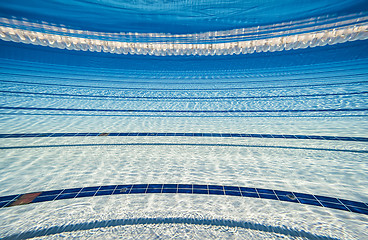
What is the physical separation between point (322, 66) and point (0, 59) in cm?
1382

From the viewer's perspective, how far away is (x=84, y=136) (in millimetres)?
3105

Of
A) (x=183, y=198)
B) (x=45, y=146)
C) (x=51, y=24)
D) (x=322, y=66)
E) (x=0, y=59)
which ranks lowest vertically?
(x=183, y=198)

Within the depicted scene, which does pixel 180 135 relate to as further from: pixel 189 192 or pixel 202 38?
pixel 202 38

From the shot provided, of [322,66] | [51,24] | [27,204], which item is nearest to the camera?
[27,204]

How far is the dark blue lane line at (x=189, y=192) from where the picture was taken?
1.66m

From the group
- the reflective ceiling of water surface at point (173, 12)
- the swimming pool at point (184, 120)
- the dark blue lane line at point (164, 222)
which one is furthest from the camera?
the reflective ceiling of water surface at point (173, 12)

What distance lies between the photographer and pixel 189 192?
1.85 m

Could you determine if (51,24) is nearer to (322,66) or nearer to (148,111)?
(148,111)

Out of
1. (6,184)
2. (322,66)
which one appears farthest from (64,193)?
(322,66)

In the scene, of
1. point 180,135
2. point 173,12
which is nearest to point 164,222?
point 180,135

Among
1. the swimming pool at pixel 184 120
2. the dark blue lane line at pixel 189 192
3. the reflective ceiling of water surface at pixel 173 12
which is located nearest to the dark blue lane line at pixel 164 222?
the swimming pool at pixel 184 120

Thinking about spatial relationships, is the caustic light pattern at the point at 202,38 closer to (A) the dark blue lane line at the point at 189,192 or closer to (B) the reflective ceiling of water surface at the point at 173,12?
(B) the reflective ceiling of water surface at the point at 173,12

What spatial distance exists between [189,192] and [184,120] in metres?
2.23

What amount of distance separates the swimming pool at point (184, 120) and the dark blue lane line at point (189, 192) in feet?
0.05
